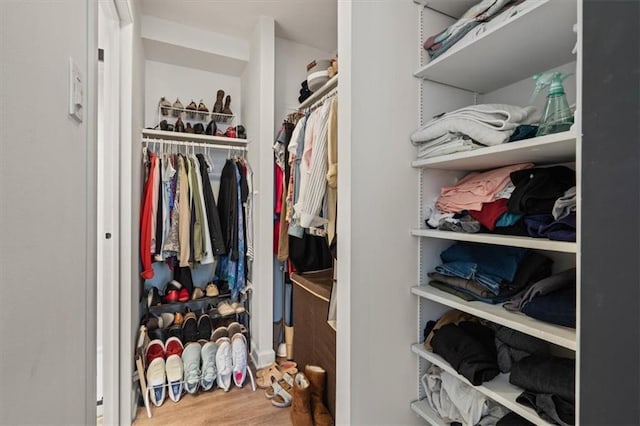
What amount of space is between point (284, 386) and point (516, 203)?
5.47ft

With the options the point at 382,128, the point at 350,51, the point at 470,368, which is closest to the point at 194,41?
the point at 350,51

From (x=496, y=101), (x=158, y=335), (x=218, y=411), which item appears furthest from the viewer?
(x=158, y=335)

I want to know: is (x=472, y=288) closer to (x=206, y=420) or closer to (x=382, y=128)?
(x=382, y=128)

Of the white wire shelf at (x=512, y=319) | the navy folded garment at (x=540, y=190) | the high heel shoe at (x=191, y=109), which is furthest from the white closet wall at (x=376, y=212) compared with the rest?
the high heel shoe at (x=191, y=109)

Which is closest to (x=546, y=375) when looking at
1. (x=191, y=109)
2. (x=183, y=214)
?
(x=183, y=214)

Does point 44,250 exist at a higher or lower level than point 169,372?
higher

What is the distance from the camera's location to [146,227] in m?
2.03

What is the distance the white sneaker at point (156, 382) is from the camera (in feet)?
5.66

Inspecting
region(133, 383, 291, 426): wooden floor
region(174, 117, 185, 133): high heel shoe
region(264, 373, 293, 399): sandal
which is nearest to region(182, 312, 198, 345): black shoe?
region(133, 383, 291, 426): wooden floor

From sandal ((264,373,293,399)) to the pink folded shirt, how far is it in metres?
1.42

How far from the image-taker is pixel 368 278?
1.14 m

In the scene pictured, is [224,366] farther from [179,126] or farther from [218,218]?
[179,126]

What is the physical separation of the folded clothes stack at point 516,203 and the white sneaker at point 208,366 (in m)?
1.59

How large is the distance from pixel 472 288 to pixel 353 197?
0.53 meters
